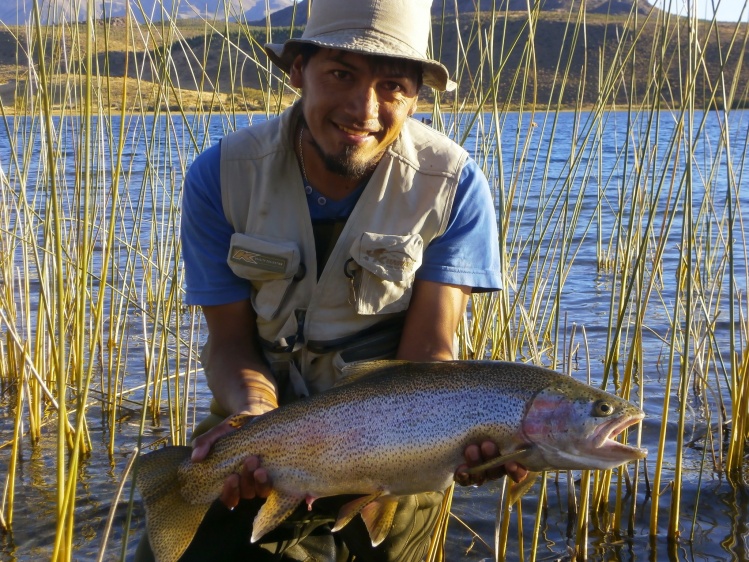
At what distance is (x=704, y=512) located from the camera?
162 inches

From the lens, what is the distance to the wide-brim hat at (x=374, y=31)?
8.86 ft

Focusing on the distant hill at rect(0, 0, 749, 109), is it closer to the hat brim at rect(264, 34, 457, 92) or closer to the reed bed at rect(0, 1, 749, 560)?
the reed bed at rect(0, 1, 749, 560)

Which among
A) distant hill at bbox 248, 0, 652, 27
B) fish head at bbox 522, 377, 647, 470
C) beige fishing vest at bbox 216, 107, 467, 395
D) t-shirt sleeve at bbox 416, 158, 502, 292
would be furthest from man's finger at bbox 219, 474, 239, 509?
distant hill at bbox 248, 0, 652, 27

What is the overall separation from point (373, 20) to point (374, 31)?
4 cm

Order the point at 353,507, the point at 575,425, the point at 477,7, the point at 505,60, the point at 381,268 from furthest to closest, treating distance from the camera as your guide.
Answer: the point at 477,7, the point at 505,60, the point at 381,268, the point at 353,507, the point at 575,425

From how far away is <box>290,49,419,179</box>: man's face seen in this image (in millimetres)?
2740

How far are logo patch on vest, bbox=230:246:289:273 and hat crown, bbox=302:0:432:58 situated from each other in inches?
26.4

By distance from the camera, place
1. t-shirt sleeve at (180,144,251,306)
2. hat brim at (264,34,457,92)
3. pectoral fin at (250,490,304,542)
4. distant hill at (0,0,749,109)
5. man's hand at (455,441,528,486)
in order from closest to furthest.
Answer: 1. man's hand at (455,441,528,486)
2. pectoral fin at (250,490,304,542)
3. hat brim at (264,34,457,92)
4. t-shirt sleeve at (180,144,251,306)
5. distant hill at (0,0,749,109)

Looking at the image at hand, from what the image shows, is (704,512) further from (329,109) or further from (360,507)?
(329,109)

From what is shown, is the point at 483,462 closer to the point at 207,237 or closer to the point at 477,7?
the point at 207,237

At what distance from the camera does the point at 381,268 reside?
2.84m

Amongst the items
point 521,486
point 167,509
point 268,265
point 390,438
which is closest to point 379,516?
point 390,438

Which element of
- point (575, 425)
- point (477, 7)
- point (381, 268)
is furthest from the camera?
point (477, 7)

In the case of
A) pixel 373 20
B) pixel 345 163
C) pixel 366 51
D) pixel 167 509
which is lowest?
pixel 167 509
